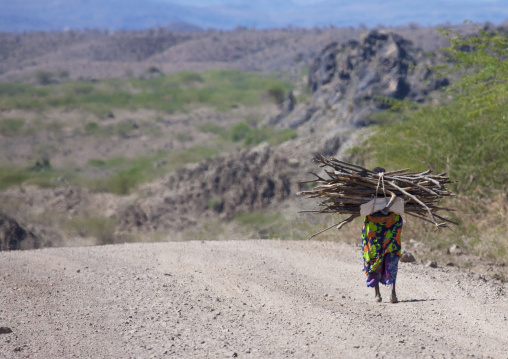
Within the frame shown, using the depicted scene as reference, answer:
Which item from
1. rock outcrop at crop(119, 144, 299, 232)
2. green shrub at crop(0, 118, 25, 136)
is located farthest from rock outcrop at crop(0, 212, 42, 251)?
green shrub at crop(0, 118, 25, 136)

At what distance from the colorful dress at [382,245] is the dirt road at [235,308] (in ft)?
1.15

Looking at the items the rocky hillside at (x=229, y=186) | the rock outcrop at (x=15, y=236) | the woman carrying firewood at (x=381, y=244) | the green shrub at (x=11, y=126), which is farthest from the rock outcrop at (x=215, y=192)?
the green shrub at (x=11, y=126)

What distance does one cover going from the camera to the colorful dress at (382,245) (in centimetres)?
595

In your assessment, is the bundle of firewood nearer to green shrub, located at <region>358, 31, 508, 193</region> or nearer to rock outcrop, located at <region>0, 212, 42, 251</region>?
green shrub, located at <region>358, 31, 508, 193</region>

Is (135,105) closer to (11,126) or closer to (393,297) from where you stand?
(11,126)

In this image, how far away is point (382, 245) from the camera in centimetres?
595

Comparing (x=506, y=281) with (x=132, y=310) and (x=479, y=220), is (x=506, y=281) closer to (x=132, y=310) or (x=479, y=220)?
(x=479, y=220)

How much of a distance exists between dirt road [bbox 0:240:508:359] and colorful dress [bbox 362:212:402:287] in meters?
0.35

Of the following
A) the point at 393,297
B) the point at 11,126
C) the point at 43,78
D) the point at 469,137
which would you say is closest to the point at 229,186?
the point at 469,137

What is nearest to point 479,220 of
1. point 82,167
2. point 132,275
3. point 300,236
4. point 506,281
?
point 506,281

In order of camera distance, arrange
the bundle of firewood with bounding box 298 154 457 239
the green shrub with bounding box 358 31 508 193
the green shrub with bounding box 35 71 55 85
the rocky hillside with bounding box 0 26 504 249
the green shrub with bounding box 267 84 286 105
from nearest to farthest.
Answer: the bundle of firewood with bounding box 298 154 457 239
the green shrub with bounding box 358 31 508 193
the rocky hillside with bounding box 0 26 504 249
the green shrub with bounding box 267 84 286 105
the green shrub with bounding box 35 71 55 85

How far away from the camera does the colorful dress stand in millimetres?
5945

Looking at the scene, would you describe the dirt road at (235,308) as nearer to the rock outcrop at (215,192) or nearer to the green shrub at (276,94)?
the rock outcrop at (215,192)

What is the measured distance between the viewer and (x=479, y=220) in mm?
9586
